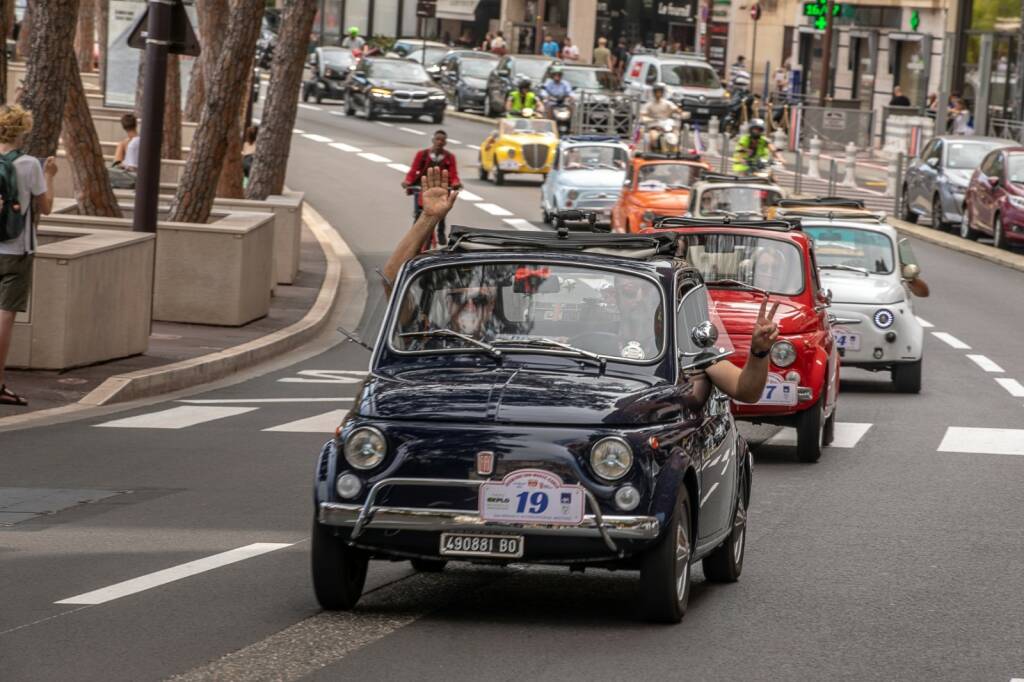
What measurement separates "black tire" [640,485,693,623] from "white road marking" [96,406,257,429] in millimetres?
7476

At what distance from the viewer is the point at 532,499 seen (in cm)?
832

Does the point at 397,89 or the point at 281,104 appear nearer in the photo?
the point at 281,104

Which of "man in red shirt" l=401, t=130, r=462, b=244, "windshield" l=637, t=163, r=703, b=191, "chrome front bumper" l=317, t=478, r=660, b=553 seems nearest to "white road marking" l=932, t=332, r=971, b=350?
"man in red shirt" l=401, t=130, r=462, b=244

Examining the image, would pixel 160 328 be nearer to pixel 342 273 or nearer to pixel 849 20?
pixel 342 273

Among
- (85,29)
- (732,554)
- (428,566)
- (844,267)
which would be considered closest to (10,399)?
(428,566)

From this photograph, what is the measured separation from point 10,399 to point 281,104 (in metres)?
16.5

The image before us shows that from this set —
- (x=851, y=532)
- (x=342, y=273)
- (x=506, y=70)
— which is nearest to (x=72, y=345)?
(x=851, y=532)

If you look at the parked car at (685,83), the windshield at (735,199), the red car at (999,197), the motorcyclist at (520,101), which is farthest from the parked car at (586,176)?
the parked car at (685,83)

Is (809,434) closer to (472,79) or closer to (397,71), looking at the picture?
(397,71)

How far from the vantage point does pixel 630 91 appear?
204 feet

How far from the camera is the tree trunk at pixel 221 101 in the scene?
23969 mm

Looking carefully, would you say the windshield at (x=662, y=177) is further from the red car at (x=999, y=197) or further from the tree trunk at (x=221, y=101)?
the tree trunk at (x=221, y=101)

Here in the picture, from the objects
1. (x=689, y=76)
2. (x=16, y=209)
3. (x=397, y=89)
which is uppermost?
(x=689, y=76)

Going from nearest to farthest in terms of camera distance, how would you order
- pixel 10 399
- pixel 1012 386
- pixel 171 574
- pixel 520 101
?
pixel 171 574, pixel 10 399, pixel 1012 386, pixel 520 101
